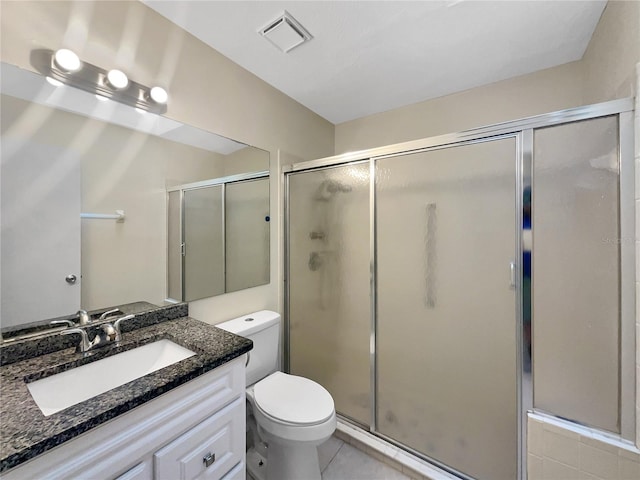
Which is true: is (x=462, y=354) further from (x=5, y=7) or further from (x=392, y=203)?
(x=5, y=7)

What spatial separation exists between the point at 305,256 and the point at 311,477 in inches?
49.4

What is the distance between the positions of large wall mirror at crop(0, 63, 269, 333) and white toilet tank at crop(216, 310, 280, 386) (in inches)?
18.1

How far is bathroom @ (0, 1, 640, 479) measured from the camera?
1009 mm

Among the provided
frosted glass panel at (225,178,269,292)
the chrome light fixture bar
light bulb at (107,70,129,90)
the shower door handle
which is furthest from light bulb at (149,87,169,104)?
the shower door handle

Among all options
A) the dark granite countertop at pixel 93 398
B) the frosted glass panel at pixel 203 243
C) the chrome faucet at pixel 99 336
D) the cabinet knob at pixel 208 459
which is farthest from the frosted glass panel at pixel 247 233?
the cabinet knob at pixel 208 459

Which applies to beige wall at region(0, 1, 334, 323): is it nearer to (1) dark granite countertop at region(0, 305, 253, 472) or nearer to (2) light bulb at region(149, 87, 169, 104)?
(2) light bulb at region(149, 87, 169, 104)

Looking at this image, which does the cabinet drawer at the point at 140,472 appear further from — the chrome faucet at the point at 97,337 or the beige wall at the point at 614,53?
the beige wall at the point at 614,53

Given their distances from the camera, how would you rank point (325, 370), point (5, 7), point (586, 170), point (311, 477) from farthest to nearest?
point (325, 370), point (311, 477), point (586, 170), point (5, 7)

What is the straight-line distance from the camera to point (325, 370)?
1889 mm

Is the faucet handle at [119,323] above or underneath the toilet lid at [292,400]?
above

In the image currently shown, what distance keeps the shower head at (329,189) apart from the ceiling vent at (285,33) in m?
0.81

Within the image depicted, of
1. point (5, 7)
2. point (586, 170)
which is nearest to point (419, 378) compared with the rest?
point (586, 170)

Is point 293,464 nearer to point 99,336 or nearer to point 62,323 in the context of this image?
point 99,336

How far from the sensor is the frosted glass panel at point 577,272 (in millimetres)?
1044
